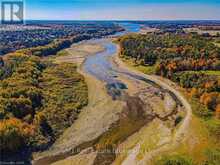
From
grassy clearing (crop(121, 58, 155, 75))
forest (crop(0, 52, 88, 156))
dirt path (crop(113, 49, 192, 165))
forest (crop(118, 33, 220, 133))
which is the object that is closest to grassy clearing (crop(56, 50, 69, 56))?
forest (crop(118, 33, 220, 133))

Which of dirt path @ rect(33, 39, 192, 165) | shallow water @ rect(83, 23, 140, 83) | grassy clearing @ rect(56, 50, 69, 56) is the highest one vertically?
grassy clearing @ rect(56, 50, 69, 56)

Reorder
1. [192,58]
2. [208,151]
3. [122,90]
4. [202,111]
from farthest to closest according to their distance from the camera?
[192,58]
[122,90]
[202,111]
[208,151]

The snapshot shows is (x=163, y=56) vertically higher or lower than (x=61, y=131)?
higher

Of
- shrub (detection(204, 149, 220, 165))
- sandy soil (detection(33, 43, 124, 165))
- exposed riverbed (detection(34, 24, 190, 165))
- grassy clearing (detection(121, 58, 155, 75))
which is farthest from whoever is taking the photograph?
grassy clearing (detection(121, 58, 155, 75))

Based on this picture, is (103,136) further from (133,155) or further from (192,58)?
(192,58)

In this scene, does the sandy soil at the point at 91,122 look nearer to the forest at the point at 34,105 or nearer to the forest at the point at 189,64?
the forest at the point at 34,105

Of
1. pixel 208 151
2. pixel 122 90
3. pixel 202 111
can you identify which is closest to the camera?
pixel 208 151

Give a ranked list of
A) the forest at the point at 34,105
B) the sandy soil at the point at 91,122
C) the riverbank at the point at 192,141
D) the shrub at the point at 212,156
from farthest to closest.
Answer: the sandy soil at the point at 91,122 < the forest at the point at 34,105 < the riverbank at the point at 192,141 < the shrub at the point at 212,156

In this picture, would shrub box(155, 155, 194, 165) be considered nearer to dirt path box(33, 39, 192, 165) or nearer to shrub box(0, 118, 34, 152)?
dirt path box(33, 39, 192, 165)

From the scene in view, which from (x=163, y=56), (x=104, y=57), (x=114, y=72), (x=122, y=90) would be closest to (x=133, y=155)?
(x=122, y=90)

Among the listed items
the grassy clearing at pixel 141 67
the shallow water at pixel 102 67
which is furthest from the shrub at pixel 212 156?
the grassy clearing at pixel 141 67

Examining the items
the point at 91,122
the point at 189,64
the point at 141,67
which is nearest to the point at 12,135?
the point at 91,122
